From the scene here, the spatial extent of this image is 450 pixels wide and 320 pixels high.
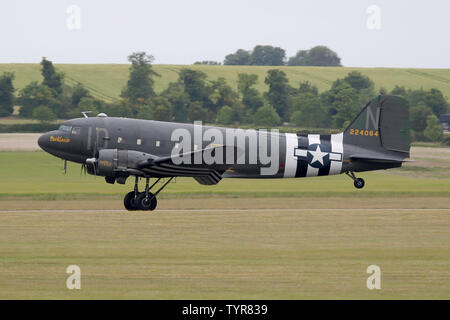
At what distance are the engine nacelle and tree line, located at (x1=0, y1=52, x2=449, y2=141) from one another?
1701 inches

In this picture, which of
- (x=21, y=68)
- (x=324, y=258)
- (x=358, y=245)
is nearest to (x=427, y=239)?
(x=358, y=245)

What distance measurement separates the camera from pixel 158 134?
31156 mm

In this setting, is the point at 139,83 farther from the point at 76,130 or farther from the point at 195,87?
the point at 76,130

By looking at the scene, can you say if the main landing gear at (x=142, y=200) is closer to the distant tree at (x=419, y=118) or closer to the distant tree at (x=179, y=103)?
the distant tree at (x=179, y=103)

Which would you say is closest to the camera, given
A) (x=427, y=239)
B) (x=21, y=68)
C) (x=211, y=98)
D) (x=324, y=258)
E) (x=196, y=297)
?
(x=196, y=297)

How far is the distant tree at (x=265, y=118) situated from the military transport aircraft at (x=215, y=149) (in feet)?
159

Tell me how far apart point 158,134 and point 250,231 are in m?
6.60

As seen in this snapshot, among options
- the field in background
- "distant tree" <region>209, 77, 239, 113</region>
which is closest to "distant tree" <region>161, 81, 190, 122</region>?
"distant tree" <region>209, 77, 239, 113</region>

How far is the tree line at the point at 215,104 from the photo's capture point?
77.8m

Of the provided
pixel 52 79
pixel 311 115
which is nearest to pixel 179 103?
pixel 311 115

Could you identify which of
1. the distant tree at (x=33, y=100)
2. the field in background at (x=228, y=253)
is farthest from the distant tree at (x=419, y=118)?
the field in background at (x=228, y=253)

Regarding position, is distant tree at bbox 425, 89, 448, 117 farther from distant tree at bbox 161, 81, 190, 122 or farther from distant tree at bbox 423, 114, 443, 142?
distant tree at bbox 161, 81, 190, 122

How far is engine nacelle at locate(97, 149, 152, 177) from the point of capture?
29703 millimetres
